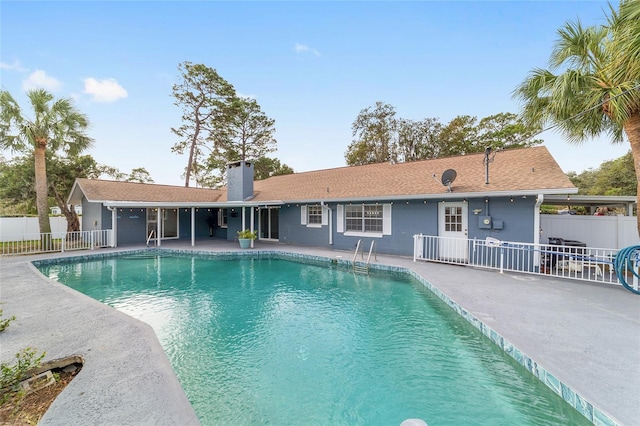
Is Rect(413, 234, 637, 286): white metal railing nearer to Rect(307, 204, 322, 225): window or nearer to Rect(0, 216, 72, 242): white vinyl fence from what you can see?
Rect(307, 204, 322, 225): window

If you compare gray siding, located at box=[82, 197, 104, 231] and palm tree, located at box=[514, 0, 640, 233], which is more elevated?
palm tree, located at box=[514, 0, 640, 233]

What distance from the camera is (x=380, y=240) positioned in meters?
11.1

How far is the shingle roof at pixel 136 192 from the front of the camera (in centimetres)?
1307

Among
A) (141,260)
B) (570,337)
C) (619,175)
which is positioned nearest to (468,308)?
(570,337)

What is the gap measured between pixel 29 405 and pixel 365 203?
10331 mm

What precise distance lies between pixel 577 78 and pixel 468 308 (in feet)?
20.6

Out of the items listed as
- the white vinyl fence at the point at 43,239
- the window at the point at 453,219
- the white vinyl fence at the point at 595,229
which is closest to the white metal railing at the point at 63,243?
the white vinyl fence at the point at 43,239

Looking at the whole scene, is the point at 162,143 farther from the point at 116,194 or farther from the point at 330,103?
the point at 330,103

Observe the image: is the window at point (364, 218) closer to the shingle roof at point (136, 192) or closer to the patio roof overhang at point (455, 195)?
the patio roof overhang at point (455, 195)

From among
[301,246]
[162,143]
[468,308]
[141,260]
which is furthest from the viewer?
[162,143]

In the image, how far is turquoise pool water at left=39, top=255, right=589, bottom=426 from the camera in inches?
108

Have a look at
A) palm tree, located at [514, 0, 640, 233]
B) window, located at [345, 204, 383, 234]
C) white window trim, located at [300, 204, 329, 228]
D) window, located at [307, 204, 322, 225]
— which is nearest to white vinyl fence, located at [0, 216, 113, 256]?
white window trim, located at [300, 204, 329, 228]

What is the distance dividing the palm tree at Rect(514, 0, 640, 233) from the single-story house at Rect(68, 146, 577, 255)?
152cm

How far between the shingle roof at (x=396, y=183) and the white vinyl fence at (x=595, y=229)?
212 cm
